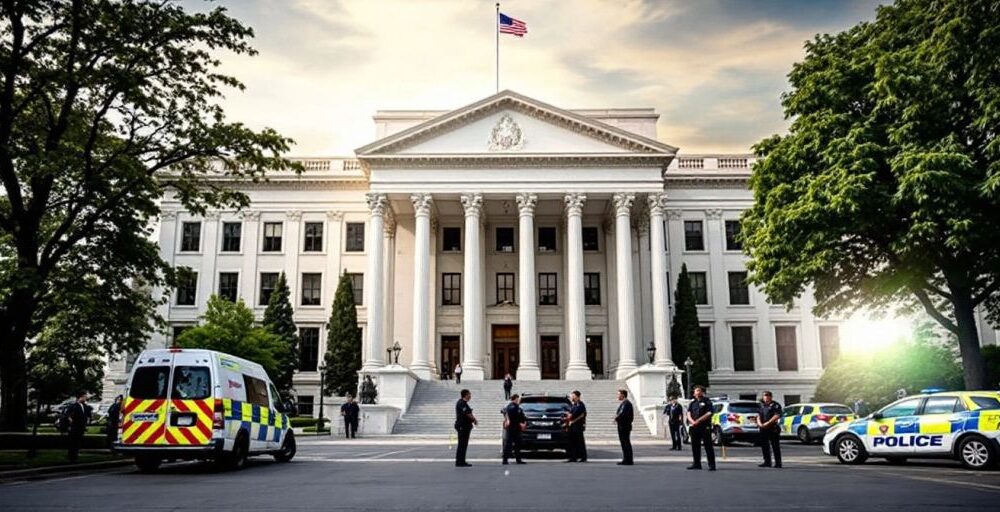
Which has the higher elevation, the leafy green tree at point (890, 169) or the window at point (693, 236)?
the window at point (693, 236)

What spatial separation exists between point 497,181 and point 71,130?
25028 mm

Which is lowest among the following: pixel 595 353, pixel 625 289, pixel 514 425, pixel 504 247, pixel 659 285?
pixel 514 425

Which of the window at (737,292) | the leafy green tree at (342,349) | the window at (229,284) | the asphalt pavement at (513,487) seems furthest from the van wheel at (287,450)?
the window at (737,292)

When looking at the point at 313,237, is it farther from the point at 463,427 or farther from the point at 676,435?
the point at 463,427

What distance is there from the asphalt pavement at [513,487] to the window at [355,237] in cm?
3105

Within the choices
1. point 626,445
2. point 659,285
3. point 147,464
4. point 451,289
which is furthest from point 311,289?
point 626,445

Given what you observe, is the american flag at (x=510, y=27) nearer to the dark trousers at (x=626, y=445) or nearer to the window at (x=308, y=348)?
the window at (x=308, y=348)

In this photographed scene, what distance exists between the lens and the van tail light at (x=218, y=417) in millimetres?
14695

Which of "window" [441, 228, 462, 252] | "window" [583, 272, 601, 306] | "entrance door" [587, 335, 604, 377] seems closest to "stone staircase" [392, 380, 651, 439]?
"entrance door" [587, 335, 604, 377]

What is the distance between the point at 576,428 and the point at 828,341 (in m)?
35.6

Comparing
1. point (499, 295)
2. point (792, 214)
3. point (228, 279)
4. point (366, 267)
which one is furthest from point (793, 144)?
point (228, 279)

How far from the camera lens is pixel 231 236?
161 ft

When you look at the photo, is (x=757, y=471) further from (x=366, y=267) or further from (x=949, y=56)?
(x=366, y=267)

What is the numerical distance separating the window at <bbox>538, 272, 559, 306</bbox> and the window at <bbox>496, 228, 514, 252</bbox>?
278 centimetres
